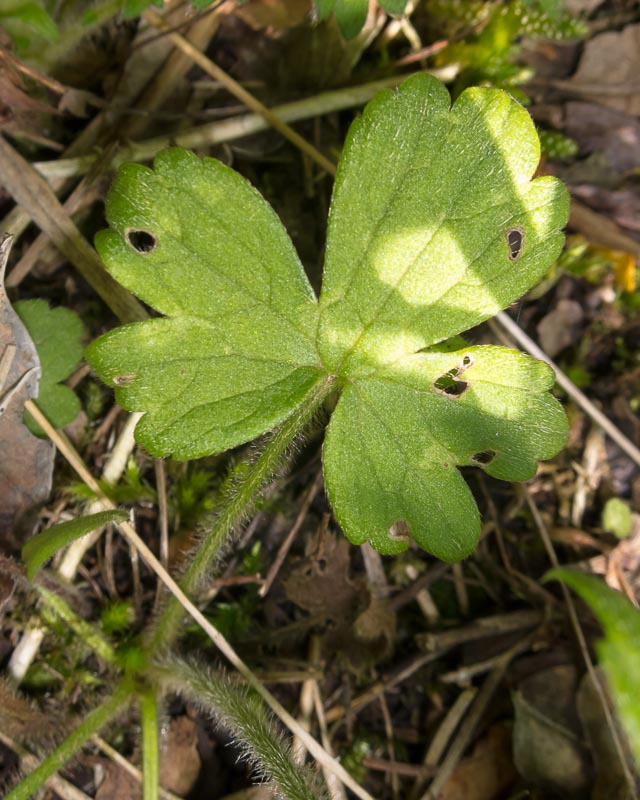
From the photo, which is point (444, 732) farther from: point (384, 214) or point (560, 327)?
point (384, 214)

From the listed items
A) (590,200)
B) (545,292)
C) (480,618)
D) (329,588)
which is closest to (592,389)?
(545,292)

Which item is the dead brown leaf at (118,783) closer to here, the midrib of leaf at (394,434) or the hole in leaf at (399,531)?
the hole in leaf at (399,531)

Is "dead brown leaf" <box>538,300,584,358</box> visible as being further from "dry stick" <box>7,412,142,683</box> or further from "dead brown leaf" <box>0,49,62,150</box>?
"dead brown leaf" <box>0,49,62,150</box>

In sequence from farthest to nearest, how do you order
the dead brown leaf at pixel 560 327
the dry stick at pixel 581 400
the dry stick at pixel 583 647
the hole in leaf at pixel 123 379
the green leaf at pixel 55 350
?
the dead brown leaf at pixel 560 327
the dry stick at pixel 581 400
the dry stick at pixel 583 647
the green leaf at pixel 55 350
the hole in leaf at pixel 123 379

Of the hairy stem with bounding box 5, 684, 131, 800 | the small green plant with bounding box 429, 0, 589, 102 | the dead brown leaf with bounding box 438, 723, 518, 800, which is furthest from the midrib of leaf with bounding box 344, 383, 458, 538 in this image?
the small green plant with bounding box 429, 0, 589, 102

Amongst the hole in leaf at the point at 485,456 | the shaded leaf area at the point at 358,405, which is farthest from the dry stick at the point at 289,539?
the hole in leaf at the point at 485,456
